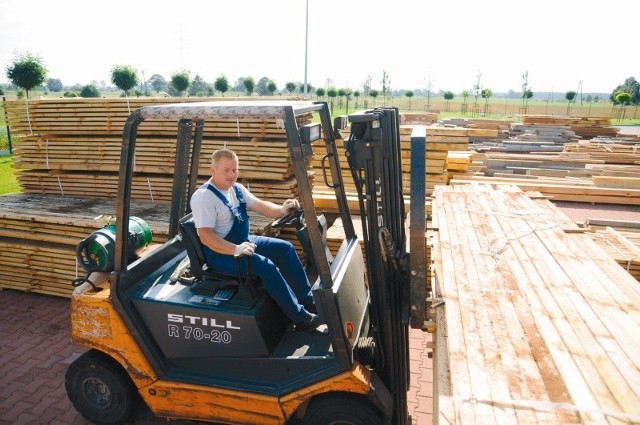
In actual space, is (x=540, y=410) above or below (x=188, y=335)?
above

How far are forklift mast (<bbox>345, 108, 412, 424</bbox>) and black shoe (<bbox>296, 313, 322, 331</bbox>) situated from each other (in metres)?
0.43

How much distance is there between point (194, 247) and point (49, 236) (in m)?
4.22

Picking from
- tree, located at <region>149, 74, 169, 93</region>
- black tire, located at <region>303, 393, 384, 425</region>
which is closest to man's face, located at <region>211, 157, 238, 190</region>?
black tire, located at <region>303, 393, 384, 425</region>

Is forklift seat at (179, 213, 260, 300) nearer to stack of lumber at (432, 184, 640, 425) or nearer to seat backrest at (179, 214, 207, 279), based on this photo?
seat backrest at (179, 214, 207, 279)

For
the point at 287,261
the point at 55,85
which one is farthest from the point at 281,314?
the point at 55,85

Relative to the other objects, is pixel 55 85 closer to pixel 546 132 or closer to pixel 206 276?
pixel 546 132

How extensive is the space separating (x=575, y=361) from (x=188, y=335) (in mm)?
2609

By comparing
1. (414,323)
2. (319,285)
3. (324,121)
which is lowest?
(414,323)

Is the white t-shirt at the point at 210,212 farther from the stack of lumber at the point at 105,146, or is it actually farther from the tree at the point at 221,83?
the tree at the point at 221,83

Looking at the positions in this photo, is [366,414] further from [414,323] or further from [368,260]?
[368,260]

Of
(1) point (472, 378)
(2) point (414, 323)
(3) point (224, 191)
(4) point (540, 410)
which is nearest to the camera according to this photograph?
(4) point (540, 410)

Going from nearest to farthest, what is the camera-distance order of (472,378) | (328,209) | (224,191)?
(472,378), (224,191), (328,209)

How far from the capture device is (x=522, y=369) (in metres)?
2.58

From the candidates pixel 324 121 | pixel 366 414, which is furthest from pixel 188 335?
pixel 324 121
